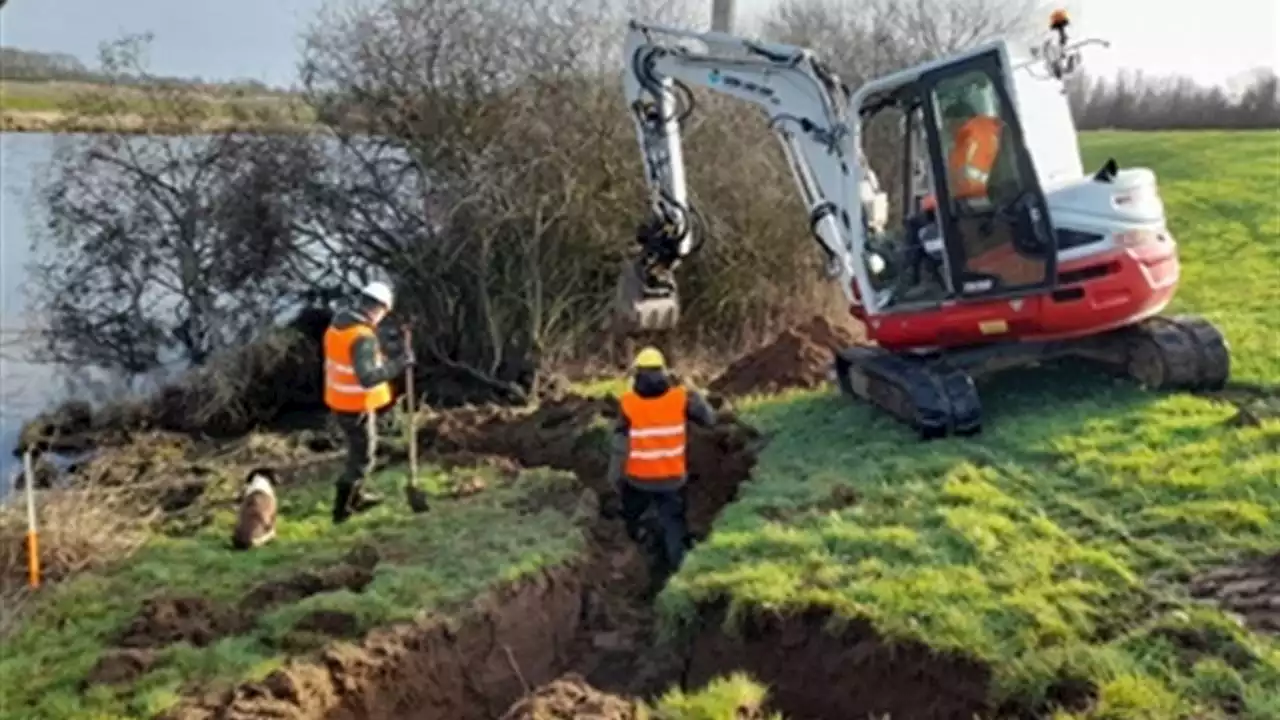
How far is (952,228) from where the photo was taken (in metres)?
11.5

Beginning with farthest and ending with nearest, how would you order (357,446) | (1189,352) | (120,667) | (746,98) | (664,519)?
(746,98) < (1189,352) < (357,446) < (664,519) < (120,667)

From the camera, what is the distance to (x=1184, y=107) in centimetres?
4597

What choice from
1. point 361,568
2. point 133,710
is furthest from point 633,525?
point 133,710

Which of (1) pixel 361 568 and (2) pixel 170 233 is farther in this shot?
(2) pixel 170 233

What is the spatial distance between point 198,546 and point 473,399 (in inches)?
319

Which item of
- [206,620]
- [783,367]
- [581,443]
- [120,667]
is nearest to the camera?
[120,667]

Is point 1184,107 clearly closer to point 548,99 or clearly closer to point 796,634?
point 548,99

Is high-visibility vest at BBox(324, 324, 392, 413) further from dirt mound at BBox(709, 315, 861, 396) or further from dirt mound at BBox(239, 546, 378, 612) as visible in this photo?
dirt mound at BBox(709, 315, 861, 396)

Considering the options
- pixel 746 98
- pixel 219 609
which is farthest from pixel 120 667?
pixel 746 98

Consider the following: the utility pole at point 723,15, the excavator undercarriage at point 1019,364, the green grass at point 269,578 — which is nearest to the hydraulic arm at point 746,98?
the excavator undercarriage at point 1019,364

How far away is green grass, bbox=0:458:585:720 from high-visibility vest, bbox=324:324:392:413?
0.89 meters

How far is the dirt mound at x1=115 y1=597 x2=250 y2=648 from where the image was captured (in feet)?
28.2

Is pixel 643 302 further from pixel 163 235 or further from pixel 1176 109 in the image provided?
pixel 1176 109

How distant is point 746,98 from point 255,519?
19.3 feet
